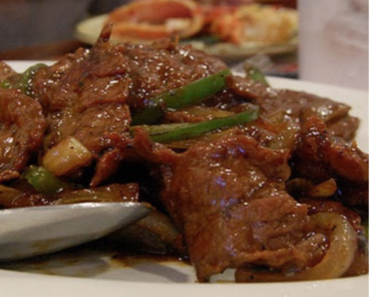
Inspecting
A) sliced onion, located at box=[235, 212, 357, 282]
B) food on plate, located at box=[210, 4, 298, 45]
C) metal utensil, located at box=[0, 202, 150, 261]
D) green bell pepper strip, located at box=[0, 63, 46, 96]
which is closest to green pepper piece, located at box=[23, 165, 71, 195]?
metal utensil, located at box=[0, 202, 150, 261]

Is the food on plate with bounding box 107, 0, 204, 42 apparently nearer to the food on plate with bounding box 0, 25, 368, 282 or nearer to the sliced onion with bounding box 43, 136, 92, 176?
the food on plate with bounding box 0, 25, 368, 282

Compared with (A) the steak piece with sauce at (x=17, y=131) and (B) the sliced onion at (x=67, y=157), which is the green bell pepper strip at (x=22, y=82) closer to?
(A) the steak piece with sauce at (x=17, y=131)

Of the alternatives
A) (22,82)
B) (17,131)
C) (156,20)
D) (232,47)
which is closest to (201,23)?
(156,20)

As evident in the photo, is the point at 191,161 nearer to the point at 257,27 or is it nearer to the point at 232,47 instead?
the point at 232,47

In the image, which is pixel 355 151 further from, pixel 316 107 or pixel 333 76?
pixel 333 76

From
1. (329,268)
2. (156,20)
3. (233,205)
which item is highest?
(233,205)

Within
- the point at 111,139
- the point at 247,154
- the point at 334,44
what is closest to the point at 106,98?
the point at 111,139

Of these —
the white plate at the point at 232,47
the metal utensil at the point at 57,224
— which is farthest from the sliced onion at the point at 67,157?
the white plate at the point at 232,47
